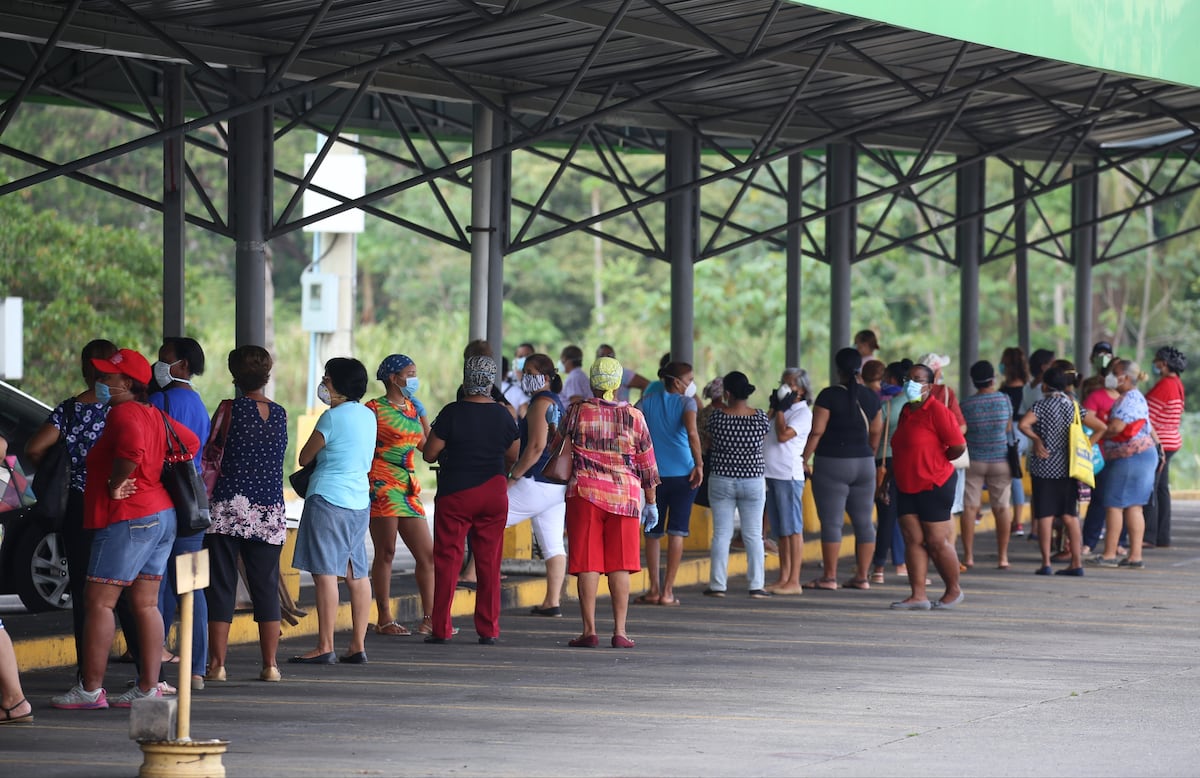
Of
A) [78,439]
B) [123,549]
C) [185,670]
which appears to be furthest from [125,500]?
[185,670]

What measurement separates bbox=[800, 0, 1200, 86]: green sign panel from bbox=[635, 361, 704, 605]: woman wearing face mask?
2810 mm

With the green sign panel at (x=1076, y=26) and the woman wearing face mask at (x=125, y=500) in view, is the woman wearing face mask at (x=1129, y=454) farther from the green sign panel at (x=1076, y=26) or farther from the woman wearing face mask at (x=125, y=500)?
the woman wearing face mask at (x=125, y=500)

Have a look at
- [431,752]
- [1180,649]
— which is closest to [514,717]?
[431,752]

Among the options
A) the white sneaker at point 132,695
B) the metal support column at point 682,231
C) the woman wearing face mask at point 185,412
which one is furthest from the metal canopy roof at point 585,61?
the white sneaker at point 132,695

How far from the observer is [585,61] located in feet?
42.9

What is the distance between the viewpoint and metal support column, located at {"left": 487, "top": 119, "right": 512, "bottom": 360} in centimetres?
1628

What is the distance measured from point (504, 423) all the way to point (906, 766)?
4.24 metres

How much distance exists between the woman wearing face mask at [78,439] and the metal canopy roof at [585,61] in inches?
113

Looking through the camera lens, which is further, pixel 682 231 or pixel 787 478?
pixel 682 231

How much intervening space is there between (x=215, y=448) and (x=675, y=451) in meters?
4.57

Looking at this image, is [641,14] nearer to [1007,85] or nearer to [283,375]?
[1007,85]

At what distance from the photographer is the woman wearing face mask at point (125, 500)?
8.23 m

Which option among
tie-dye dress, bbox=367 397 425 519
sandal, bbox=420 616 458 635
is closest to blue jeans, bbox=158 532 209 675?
tie-dye dress, bbox=367 397 425 519

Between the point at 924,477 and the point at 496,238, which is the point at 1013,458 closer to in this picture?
the point at 924,477
